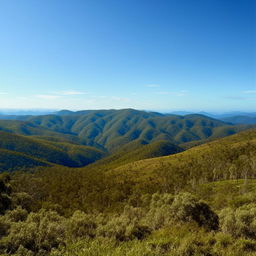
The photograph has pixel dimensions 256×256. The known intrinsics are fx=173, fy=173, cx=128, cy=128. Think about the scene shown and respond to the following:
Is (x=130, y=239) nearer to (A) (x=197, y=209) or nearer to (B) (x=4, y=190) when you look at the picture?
(A) (x=197, y=209)

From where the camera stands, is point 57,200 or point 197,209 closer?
point 197,209

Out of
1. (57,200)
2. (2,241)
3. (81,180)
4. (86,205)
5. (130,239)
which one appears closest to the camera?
(2,241)

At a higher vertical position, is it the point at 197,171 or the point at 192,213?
the point at 192,213

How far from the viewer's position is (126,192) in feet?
342

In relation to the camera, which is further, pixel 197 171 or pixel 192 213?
pixel 197 171

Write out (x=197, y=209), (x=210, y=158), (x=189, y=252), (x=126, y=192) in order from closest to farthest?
(x=189, y=252) → (x=197, y=209) → (x=126, y=192) → (x=210, y=158)

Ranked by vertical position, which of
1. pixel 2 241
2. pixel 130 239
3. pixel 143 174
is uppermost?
pixel 2 241

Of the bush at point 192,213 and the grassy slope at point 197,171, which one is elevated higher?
the bush at point 192,213

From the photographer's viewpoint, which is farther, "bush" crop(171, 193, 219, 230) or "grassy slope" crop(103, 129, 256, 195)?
"grassy slope" crop(103, 129, 256, 195)

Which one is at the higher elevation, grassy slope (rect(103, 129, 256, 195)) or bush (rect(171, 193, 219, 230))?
bush (rect(171, 193, 219, 230))

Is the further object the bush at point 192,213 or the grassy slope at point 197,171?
the grassy slope at point 197,171

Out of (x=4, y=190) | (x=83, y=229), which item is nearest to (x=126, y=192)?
(x=4, y=190)

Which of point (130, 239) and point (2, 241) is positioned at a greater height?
point (2, 241)

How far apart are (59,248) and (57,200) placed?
301 ft
